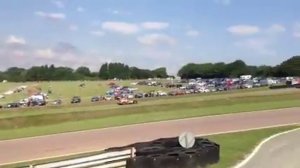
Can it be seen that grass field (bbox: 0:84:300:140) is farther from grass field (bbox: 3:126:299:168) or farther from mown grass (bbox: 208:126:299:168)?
mown grass (bbox: 208:126:299:168)

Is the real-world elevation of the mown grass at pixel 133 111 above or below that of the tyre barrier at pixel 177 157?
below

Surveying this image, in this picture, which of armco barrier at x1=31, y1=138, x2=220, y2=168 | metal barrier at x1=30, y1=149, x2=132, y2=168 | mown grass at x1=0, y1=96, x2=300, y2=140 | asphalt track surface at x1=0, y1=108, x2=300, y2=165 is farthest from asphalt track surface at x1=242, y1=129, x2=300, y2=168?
mown grass at x1=0, y1=96, x2=300, y2=140

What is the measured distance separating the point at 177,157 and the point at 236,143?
8.80m

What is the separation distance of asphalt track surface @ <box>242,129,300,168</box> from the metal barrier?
3826 millimetres

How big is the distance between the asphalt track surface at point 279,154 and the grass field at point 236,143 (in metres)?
0.61

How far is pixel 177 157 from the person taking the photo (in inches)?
581

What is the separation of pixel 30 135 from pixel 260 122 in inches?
609

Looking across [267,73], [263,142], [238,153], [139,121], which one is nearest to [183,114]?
[139,121]

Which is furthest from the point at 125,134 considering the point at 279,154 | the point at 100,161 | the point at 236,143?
the point at 100,161

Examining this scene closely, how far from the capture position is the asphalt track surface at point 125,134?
23875 millimetres

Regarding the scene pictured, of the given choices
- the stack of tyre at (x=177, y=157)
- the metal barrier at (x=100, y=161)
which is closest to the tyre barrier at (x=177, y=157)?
the stack of tyre at (x=177, y=157)

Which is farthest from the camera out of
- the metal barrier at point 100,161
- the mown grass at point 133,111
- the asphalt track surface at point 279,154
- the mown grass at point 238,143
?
the mown grass at point 133,111

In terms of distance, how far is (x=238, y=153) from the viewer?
759 inches

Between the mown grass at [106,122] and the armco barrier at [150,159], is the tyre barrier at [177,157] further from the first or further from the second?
the mown grass at [106,122]
